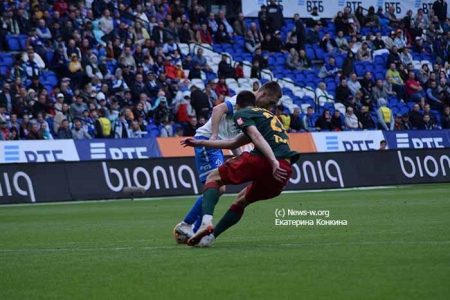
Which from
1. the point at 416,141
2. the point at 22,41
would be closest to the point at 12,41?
the point at 22,41

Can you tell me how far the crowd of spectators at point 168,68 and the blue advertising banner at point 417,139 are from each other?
86cm

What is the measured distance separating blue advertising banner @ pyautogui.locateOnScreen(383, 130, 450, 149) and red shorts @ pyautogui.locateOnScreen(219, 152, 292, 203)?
78.4ft

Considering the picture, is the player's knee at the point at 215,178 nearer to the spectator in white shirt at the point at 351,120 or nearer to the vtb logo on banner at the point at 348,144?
the vtb logo on banner at the point at 348,144

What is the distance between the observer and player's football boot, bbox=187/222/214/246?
11.6 meters

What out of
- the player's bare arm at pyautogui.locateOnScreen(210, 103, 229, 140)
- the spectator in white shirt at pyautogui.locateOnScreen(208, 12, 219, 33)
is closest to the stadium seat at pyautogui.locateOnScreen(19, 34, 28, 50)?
the spectator in white shirt at pyautogui.locateOnScreen(208, 12, 219, 33)

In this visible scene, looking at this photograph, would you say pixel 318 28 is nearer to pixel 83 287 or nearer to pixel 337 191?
pixel 337 191

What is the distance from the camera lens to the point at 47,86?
1193 inches

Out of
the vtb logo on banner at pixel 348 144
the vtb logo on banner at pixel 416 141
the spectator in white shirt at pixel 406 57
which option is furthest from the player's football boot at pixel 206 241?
the spectator in white shirt at pixel 406 57

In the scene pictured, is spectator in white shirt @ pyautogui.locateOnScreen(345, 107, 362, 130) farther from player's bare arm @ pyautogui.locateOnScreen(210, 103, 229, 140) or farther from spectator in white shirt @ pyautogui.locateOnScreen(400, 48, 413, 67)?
player's bare arm @ pyautogui.locateOnScreen(210, 103, 229, 140)

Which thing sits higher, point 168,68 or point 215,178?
point 215,178

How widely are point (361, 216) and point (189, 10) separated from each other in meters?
21.7

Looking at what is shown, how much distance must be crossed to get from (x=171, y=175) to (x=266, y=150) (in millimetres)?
15775

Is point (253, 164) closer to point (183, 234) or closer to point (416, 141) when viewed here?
point (183, 234)

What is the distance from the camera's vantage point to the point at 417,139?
36031 millimetres
